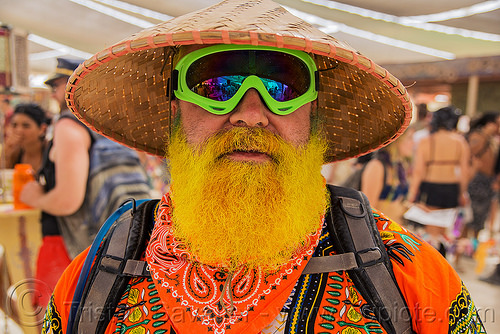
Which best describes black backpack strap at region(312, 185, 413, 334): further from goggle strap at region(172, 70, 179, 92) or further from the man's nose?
goggle strap at region(172, 70, 179, 92)

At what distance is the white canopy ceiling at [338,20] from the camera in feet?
22.4

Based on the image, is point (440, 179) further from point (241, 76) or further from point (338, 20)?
point (338, 20)

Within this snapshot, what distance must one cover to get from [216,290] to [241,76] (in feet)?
1.92

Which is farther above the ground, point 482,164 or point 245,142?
point 245,142

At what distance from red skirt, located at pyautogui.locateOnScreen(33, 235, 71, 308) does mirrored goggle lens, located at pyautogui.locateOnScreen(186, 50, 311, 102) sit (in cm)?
201

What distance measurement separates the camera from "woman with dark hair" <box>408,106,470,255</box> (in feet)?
14.0

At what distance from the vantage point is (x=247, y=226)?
3.54 feet

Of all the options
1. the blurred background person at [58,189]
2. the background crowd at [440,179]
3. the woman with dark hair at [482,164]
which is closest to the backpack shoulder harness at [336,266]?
the blurred background person at [58,189]

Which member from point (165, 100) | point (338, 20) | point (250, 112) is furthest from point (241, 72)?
point (338, 20)

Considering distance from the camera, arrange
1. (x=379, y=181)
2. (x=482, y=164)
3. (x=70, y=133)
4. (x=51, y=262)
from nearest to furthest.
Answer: (x=70, y=133), (x=51, y=262), (x=379, y=181), (x=482, y=164)

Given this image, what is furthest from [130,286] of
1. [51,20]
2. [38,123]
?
→ [51,20]

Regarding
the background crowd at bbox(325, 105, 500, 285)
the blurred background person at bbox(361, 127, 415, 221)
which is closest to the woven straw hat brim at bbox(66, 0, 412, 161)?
the background crowd at bbox(325, 105, 500, 285)

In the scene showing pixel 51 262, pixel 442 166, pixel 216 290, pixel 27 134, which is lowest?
pixel 51 262

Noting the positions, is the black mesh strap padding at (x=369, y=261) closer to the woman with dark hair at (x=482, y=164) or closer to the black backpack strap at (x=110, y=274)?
the black backpack strap at (x=110, y=274)
